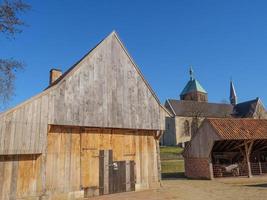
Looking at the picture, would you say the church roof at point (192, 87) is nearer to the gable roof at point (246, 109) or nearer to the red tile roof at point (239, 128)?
the gable roof at point (246, 109)

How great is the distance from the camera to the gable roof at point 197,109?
61.7m

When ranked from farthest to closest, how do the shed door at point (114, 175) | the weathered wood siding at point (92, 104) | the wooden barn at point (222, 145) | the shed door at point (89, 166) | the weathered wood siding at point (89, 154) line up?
the wooden barn at point (222, 145) < the shed door at point (114, 175) < the shed door at point (89, 166) < the weathered wood siding at point (89, 154) < the weathered wood siding at point (92, 104)

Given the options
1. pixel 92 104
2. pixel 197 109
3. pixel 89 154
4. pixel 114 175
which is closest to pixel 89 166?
pixel 89 154

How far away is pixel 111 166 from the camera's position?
13.7m

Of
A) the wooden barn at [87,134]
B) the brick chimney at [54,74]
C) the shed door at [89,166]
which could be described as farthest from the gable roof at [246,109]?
the shed door at [89,166]

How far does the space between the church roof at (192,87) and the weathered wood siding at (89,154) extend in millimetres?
64429

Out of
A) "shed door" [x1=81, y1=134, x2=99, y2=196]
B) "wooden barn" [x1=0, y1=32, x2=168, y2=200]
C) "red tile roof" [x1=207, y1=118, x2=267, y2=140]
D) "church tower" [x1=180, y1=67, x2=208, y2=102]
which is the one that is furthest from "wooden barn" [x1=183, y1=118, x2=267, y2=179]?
"church tower" [x1=180, y1=67, x2=208, y2=102]

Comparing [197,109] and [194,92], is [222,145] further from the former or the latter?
[194,92]

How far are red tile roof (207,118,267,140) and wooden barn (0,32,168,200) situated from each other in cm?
592

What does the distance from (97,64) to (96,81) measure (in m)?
0.98

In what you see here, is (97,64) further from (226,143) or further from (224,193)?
(226,143)

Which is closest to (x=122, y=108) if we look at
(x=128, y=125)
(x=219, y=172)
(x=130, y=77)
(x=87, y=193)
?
(x=128, y=125)

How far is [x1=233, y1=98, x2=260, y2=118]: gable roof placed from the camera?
2560 inches

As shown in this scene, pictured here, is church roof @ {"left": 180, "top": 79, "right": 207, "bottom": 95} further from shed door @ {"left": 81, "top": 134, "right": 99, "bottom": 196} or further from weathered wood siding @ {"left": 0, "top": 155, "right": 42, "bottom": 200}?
weathered wood siding @ {"left": 0, "top": 155, "right": 42, "bottom": 200}
